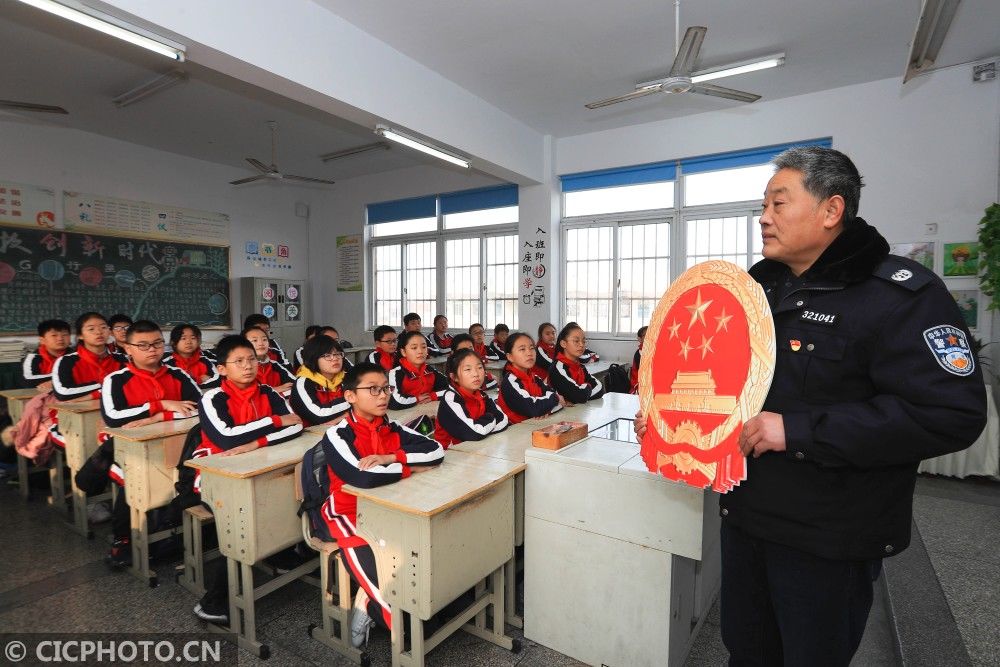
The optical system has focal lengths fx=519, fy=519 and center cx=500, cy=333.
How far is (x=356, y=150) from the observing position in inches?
258

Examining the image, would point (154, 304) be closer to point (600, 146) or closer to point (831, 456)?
point (600, 146)

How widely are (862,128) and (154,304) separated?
791cm

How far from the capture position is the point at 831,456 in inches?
35.9

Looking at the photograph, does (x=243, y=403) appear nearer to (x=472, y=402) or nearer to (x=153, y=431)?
(x=153, y=431)

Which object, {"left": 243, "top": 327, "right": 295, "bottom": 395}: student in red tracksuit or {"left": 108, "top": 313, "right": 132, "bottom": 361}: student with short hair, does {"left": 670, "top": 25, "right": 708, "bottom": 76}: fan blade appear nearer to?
{"left": 243, "top": 327, "right": 295, "bottom": 395}: student in red tracksuit

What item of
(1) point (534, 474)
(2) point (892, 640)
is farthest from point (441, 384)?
(2) point (892, 640)

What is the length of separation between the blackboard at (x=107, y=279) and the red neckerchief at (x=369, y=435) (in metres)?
5.54

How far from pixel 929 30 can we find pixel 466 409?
2841 millimetres

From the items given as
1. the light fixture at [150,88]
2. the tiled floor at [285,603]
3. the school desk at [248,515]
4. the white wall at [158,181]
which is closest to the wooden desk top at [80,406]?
the tiled floor at [285,603]

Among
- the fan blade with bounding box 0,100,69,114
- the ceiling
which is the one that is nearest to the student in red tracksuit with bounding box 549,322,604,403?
the ceiling

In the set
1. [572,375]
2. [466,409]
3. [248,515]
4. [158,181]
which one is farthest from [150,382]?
[158,181]

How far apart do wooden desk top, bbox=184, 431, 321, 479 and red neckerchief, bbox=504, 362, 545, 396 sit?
126 centimetres

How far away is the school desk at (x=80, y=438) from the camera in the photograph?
289 cm

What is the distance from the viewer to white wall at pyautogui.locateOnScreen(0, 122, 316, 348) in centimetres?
546
